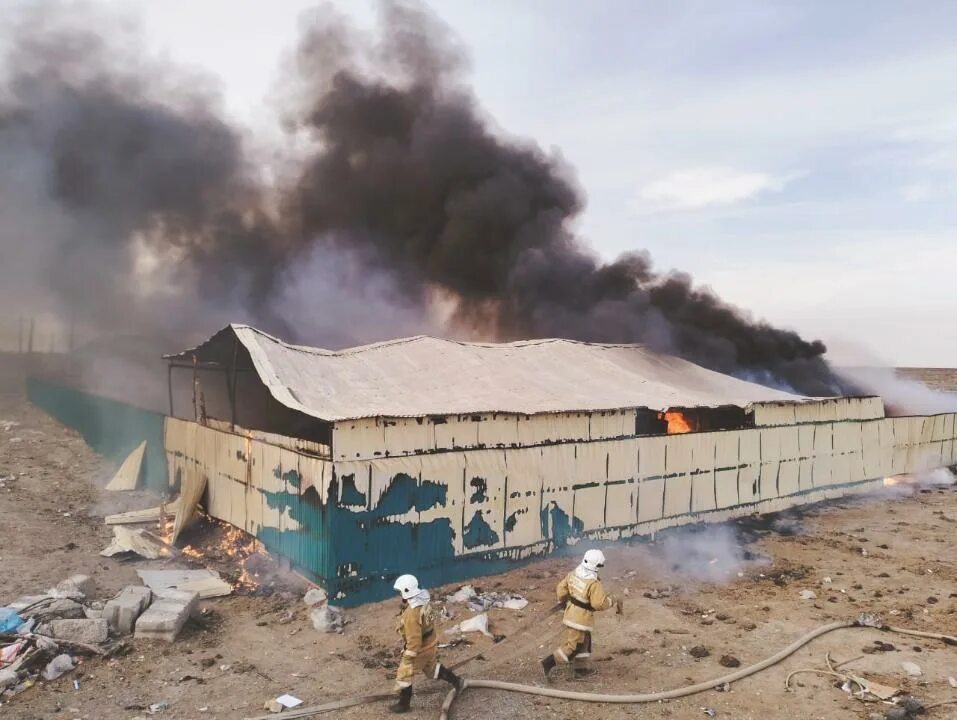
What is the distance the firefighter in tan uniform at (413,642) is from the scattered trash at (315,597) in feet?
10.7

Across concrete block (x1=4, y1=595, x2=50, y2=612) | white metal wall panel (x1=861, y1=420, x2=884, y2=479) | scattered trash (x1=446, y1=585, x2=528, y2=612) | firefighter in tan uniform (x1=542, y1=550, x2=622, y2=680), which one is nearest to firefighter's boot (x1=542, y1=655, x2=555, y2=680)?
firefighter in tan uniform (x1=542, y1=550, x2=622, y2=680)

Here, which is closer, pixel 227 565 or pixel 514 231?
pixel 227 565

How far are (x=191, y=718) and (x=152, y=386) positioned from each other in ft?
101

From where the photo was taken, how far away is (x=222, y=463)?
13398mm

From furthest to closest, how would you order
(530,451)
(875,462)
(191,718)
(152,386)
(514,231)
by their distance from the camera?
(152,386) → (514,231) → (875,462) → (530,451) → (191,718)

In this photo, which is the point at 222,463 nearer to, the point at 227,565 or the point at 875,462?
the point at 227,565

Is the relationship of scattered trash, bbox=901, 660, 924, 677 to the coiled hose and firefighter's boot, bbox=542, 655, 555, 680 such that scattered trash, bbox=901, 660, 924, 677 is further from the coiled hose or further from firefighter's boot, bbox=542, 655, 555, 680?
firefighter's boot, bbox=542, 655, 555, 680

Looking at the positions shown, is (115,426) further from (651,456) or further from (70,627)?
(651,456)

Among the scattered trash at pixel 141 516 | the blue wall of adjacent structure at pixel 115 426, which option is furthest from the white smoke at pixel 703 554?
the blue wall of adjacent structure at pixel 115 426

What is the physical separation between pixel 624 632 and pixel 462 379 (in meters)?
6.39

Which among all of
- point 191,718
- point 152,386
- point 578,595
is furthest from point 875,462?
A: point 152,386

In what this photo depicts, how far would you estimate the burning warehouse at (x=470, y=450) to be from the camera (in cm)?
1013

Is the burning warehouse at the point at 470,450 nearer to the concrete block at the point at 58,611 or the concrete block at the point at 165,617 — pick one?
the concrete block at the point at 165,617

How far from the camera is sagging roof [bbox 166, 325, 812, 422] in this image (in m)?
11.4
